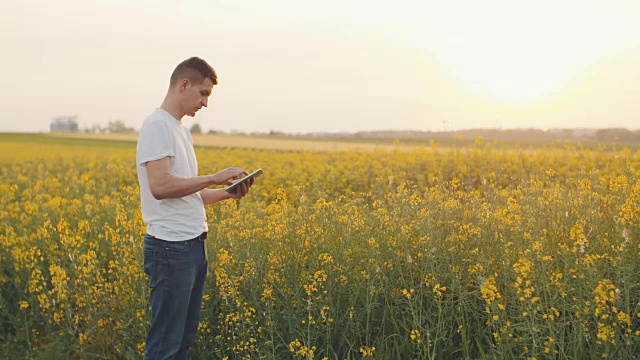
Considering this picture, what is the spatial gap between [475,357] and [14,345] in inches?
178

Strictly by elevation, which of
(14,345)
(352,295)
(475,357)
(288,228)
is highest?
(288,228)

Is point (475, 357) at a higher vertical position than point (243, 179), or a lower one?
lower

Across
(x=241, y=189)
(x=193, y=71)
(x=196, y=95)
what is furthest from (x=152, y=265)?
(x=193, y=71)

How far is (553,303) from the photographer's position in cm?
424

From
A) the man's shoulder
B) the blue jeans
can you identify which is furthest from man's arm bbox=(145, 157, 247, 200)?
the blue jeans

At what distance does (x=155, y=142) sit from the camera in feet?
13.4

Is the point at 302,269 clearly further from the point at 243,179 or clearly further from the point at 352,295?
the point at 243,179

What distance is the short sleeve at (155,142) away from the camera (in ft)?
13.3

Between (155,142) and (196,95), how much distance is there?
0.40m

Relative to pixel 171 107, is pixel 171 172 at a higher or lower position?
lower

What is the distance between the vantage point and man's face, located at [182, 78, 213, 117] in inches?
165

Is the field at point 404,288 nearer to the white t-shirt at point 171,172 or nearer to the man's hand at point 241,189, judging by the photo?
the man's hand at point 241,189

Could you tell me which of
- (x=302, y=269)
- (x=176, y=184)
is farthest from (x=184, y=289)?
(x=302, y=269)

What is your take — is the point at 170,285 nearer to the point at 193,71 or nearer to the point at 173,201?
the point at 173,201
